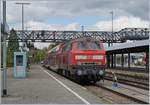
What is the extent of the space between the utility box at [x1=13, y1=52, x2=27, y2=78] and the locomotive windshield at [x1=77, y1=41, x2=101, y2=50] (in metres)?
7.34

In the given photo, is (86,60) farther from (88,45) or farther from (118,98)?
(118,98)

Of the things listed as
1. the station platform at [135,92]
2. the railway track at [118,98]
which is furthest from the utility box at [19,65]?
the station platform at [135,92]

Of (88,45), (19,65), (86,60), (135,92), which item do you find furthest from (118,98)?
(19,65)

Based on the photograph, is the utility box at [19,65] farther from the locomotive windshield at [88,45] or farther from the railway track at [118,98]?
the railway track at [118,98]

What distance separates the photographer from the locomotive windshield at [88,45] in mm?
27828

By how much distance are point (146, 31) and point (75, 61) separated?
61393 mm

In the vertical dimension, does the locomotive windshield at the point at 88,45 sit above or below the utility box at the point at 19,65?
above

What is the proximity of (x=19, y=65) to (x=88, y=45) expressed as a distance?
8.35m

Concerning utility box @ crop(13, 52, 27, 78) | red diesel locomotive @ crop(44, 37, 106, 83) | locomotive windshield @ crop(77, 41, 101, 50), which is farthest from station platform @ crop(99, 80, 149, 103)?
utility box @ crop(13, 52, 27, 78)

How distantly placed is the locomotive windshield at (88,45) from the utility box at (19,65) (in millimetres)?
7339

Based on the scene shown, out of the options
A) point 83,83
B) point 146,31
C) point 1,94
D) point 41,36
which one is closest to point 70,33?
point 41,36

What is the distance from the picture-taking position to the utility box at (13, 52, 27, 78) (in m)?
33.7

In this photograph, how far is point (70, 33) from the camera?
298 ft

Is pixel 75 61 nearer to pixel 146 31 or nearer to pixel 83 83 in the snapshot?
pixel 83 83
